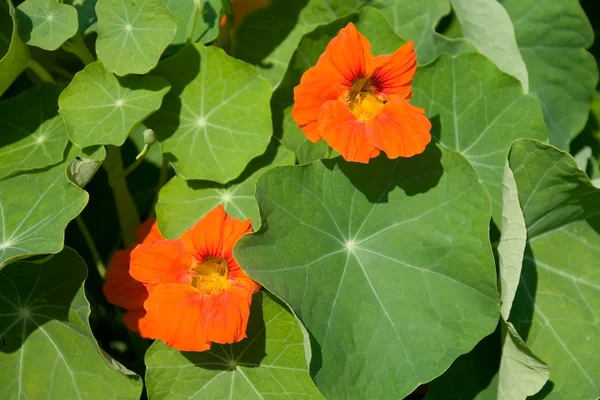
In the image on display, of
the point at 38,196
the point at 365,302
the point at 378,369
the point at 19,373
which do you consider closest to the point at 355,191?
the point at 365,302

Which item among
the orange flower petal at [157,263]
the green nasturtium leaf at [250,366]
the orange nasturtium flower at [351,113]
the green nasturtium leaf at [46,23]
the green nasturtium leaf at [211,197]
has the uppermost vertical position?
the green nasturtium leaf at [46,23]

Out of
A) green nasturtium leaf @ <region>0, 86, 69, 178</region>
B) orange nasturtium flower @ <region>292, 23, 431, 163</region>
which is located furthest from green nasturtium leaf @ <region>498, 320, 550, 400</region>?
green nasturtium leaf @ <region>0, 86, 69, 178</region>

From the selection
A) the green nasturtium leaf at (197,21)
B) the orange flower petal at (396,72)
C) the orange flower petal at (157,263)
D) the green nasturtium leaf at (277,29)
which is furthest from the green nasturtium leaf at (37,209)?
the orange flower petal at (396,72)

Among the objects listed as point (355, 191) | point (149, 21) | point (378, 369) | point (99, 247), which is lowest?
point (99, 247)

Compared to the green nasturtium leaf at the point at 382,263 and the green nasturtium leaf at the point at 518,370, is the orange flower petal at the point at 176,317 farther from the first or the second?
the green nasturtium leaf at the point at 518,370

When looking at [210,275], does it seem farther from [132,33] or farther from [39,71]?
[39,71]

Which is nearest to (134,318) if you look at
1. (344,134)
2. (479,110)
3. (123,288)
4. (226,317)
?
(123,288)

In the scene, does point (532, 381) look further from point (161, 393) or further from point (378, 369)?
point (161, 393)
